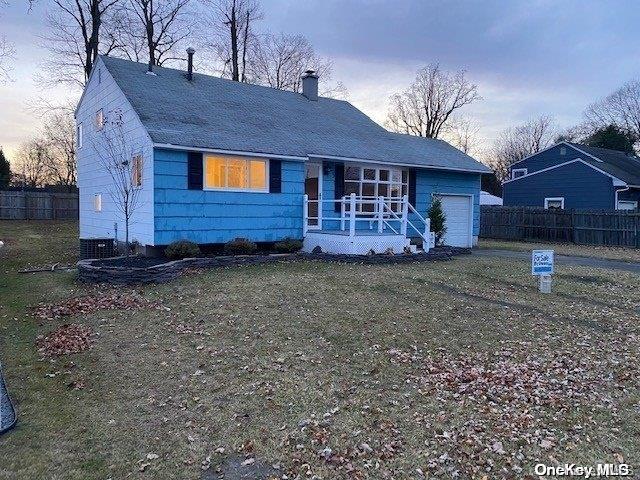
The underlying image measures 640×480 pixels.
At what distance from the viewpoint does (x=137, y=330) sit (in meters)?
7.25

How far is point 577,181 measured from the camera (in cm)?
2642

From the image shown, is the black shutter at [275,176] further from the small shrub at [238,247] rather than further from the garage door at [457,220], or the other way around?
the garage door at [457,220]

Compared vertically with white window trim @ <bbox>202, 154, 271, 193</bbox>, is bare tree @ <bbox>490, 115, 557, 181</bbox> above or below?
above

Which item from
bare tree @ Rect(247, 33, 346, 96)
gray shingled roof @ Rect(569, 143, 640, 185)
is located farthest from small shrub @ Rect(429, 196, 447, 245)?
bare tree @ Rect(247, 33, 346, 96)

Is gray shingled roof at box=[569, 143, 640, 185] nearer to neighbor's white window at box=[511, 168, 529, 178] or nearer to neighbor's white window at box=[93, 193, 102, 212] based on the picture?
neighbor's white window at box=[511, 168, 529, 178]

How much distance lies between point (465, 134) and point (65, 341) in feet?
160

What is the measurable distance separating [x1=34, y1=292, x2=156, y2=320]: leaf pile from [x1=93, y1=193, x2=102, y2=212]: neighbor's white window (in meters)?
7.50

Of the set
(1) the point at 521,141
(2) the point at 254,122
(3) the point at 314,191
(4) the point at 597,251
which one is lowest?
(4) the point at 597,251

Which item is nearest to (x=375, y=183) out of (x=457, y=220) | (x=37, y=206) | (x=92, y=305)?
(x=457, y=220)

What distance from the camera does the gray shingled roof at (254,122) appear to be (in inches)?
504

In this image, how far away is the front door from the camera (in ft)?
49.3

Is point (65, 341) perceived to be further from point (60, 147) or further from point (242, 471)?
point (60, 147)

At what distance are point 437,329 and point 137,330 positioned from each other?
4455 millimetres

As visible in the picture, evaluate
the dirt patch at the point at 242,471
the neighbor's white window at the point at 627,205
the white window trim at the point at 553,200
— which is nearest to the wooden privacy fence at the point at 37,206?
the white window trim at the point at 553,200
